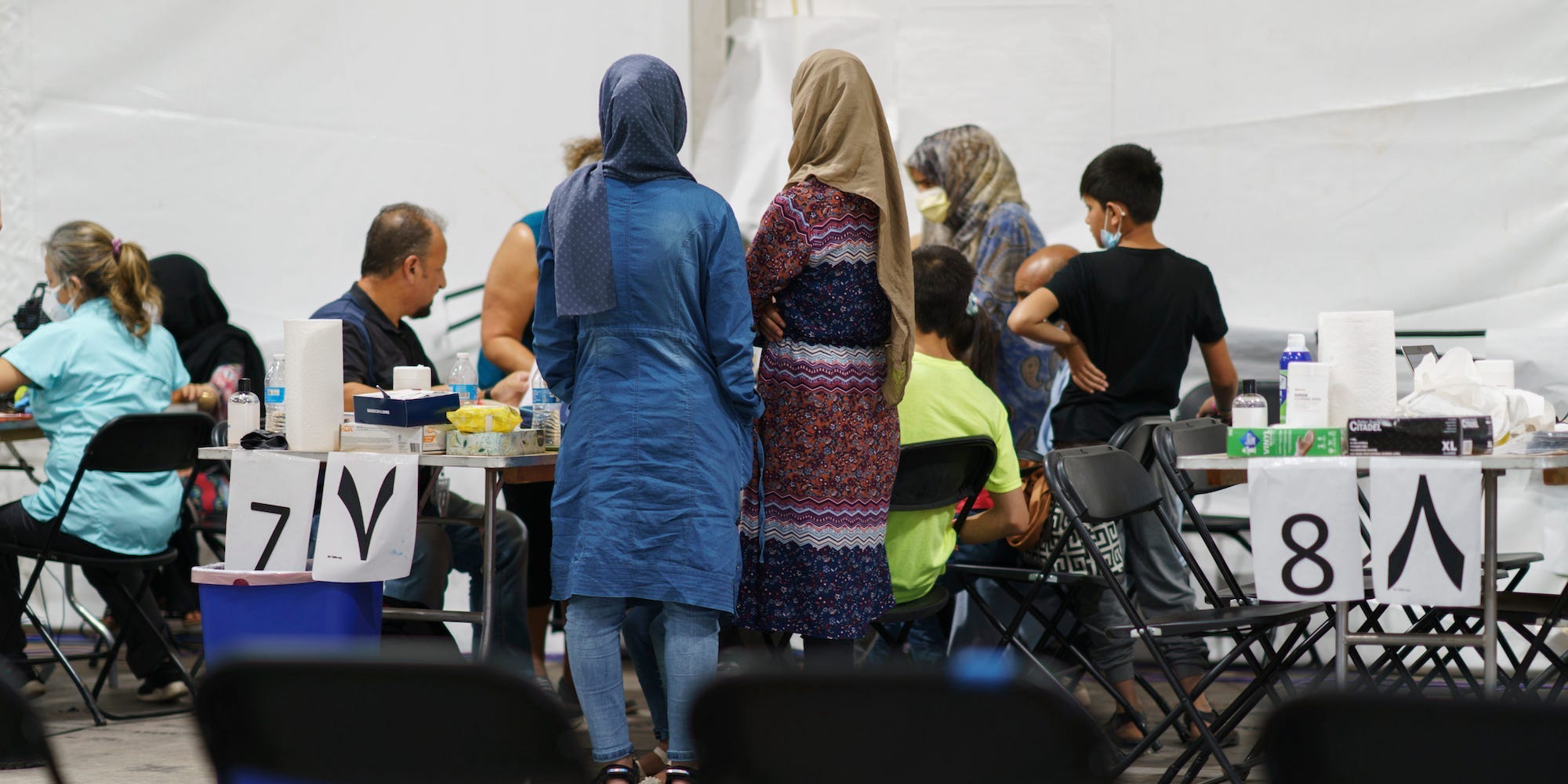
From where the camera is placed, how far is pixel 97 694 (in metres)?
4.23

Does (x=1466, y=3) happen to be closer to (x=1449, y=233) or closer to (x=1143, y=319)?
(x=1449, y=233)

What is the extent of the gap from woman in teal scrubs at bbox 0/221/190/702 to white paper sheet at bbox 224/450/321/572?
1.08 metres

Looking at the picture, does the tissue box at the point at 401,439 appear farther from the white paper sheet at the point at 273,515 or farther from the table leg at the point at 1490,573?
the table leg at the point at 1490,573

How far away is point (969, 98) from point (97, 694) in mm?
3500

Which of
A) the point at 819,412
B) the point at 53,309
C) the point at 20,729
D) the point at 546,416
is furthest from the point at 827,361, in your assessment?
the point at 53,309

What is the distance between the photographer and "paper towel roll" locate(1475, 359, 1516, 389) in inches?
125

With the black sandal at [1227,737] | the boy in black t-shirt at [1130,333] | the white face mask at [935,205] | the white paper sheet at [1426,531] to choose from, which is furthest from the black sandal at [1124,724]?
the white face mask at [935,205]

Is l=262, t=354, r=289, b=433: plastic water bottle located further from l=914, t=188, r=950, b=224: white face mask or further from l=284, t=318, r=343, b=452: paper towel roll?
l=914, t=188, r=950, b=224: white face mask

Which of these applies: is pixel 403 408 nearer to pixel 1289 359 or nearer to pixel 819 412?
pixel 819 412

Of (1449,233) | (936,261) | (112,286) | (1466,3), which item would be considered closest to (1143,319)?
(936,261)

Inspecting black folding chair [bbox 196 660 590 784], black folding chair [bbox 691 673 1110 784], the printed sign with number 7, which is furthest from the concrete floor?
black folding chair [bbox 691 673 1110 784]

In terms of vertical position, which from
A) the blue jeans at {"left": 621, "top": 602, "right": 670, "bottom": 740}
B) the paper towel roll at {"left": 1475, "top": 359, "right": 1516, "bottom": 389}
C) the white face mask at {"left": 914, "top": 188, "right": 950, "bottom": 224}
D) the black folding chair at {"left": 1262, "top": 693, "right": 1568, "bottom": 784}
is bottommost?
the blue jeans at {"left": 621, "top": 602, "right": 670, "bottom": 740}

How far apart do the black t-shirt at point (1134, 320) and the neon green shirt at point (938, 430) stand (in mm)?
457

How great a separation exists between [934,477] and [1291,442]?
0.87m
